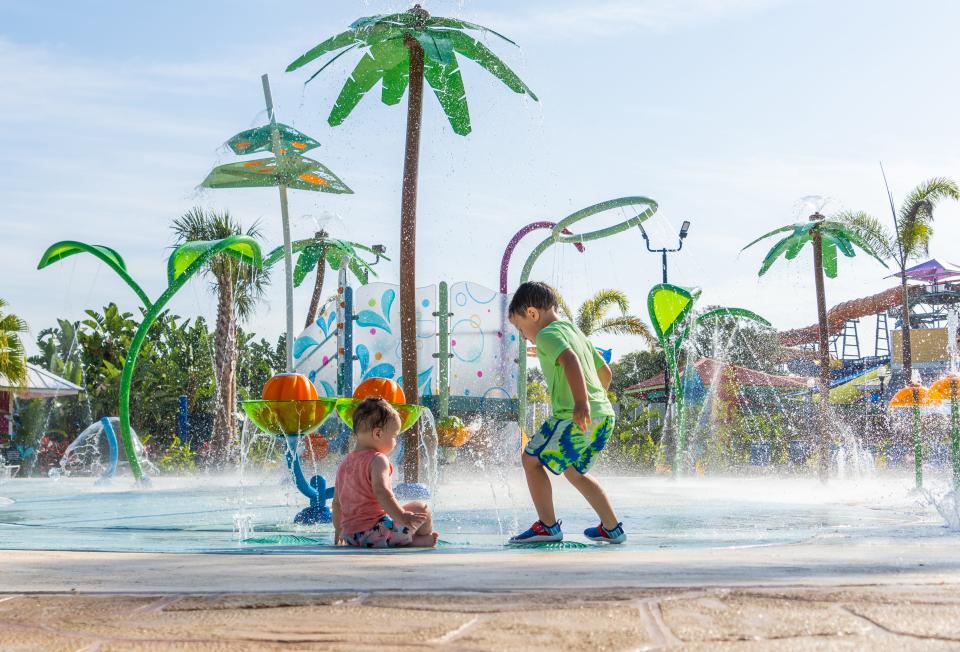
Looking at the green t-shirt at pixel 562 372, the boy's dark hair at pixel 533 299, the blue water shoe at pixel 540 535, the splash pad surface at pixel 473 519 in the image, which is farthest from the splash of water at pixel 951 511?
the boy's dark hair at pixel 533 299

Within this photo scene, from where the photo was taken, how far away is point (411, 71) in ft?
40.1

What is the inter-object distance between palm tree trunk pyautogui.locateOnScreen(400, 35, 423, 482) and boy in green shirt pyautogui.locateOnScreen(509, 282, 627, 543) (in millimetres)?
6720

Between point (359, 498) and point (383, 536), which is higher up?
point (359, 498)

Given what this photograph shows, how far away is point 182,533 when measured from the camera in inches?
235

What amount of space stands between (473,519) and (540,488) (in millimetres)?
2108

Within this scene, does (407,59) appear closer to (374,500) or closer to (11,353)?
(374,500)

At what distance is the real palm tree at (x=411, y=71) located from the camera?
11750mm

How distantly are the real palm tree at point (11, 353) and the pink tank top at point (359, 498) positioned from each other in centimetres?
1947

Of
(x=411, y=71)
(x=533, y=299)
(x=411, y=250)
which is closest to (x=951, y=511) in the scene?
(x=533, y=299)

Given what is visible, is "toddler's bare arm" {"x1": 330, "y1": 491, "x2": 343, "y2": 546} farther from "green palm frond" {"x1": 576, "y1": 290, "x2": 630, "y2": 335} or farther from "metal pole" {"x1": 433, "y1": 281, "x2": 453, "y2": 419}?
"green palm frond" {"x1": 576, "y1": 290, "x2": 630, "y2": 335}

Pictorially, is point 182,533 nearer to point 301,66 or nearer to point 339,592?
point 339,592

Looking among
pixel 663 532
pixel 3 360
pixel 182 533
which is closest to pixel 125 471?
pixel 3 360

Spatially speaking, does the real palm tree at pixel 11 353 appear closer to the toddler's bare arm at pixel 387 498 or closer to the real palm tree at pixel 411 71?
the real palm tree at pixel 411 71

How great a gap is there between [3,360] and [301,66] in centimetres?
1361
